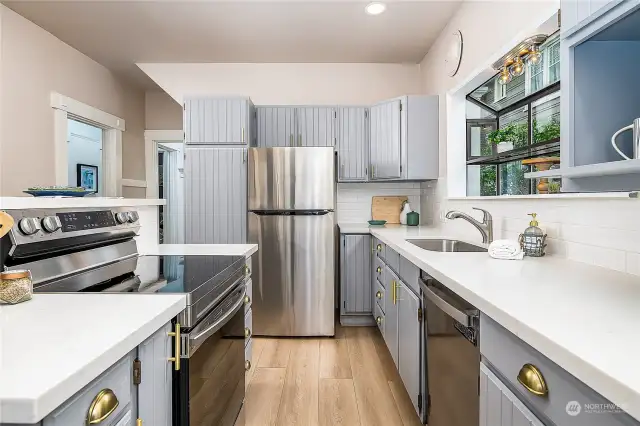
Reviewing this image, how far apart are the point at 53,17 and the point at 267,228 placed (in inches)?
95.5

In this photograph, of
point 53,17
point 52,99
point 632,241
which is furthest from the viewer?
point 52,99

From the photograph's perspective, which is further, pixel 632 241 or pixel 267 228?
pixel 267 228

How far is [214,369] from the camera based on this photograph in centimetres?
133

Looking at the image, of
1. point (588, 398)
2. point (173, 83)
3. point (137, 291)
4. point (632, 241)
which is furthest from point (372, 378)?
point (173, 83)

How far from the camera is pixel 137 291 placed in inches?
43.6

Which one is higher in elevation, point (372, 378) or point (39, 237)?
point (39, 237)

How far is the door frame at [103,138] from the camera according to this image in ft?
11.8

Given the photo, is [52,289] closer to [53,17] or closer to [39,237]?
[39,237]

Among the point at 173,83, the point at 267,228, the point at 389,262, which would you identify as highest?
the point at 173,83

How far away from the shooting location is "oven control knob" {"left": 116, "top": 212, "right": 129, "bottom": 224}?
1.65 meters

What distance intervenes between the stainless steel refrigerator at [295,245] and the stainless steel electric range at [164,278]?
1.64 m

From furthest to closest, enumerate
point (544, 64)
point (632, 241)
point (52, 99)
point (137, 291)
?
1. point (52, 99)
2. point (544, 64)
3. point (632, 241)
4. point (137, 291)

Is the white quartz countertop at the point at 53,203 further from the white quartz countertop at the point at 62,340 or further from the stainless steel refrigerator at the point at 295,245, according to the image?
the stainless steel refrigerator at the point at 295,245

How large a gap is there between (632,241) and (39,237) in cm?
190
